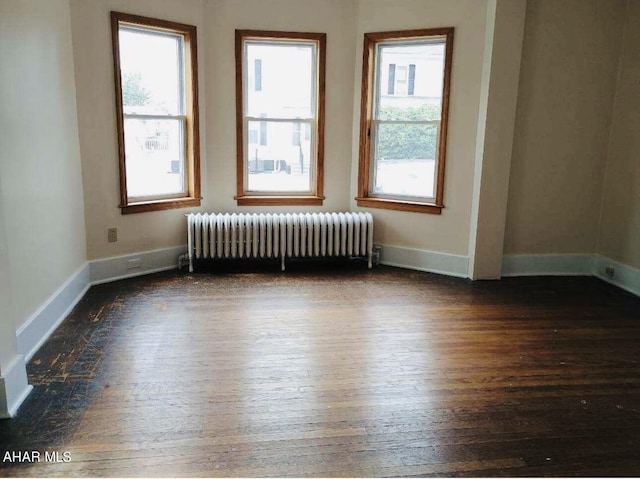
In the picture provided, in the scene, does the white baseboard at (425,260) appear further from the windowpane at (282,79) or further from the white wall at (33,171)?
the white wall at (33,171)

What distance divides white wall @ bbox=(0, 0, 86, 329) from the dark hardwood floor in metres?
0.44

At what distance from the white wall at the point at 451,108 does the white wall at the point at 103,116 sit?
1757 mm

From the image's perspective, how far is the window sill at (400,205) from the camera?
5.38 m

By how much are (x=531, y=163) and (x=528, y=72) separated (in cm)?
85

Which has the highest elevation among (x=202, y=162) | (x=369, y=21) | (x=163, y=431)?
(x=369, y=21)

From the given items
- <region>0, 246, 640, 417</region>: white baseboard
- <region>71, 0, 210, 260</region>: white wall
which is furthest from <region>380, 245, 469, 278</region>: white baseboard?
<region>71, 0, 210, 260</region>: white wall

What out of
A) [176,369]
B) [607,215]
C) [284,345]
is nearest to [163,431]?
[176,369]

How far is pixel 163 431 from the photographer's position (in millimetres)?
2516

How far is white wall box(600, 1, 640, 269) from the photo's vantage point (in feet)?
16.0

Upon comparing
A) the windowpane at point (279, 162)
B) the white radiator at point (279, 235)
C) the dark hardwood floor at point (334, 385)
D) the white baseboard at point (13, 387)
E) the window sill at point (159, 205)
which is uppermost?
the windowpane at point (279, 162)

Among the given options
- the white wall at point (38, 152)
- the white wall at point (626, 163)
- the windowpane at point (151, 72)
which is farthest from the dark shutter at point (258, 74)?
the white wall at point (626, 163)

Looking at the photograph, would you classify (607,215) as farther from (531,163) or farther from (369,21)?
(369,21)

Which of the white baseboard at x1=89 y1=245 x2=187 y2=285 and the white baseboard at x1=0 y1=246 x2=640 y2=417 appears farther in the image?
the white baseboard at x1=89 y1=245 x2=187 y2=285

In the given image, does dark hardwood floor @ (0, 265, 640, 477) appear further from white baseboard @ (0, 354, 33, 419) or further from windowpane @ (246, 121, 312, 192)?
windowpane @ (246, 121, 312, 192)
